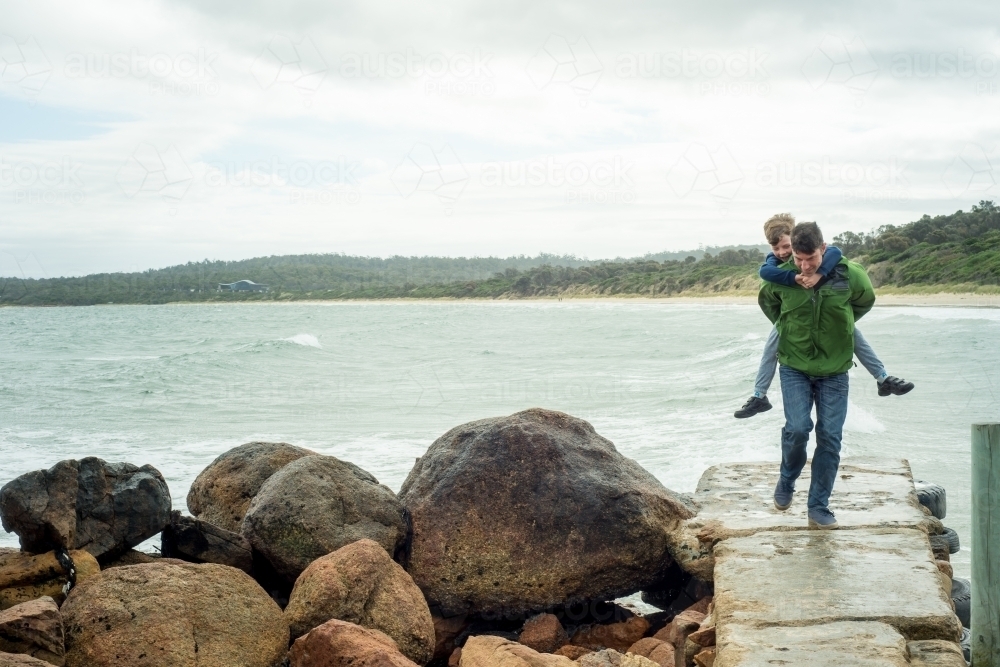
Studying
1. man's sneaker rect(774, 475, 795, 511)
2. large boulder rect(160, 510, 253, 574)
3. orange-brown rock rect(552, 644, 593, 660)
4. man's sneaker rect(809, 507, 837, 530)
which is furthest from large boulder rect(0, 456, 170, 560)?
man's sneaker rect(809, 507, 837, 530)

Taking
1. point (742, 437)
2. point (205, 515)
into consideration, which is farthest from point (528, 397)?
point (205, 515)

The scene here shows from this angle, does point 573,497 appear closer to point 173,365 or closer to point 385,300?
point 173,365

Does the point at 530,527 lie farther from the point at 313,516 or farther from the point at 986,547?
the point at 986,547

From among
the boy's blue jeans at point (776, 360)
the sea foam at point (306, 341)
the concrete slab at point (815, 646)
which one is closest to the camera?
the concrete slab at point (815, 646)

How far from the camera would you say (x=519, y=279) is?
317 ft

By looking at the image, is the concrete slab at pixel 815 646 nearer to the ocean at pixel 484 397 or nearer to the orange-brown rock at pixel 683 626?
the orange-brown rock at pixel 683 626

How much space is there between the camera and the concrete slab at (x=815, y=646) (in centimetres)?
407

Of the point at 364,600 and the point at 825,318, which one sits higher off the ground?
the point at 825,318

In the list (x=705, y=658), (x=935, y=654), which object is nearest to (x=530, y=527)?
(x=705, y=658)

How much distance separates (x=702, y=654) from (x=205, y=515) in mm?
4141

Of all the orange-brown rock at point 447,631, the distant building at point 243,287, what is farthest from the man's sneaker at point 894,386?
the distant building at point 243,287

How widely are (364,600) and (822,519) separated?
2.79 m

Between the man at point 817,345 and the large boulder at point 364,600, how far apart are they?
246 cm

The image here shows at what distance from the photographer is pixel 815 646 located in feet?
13.8
